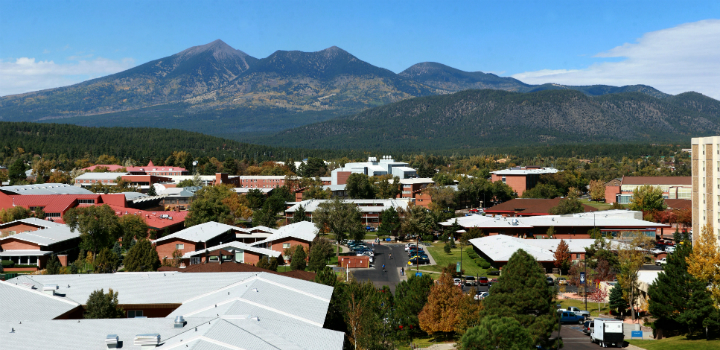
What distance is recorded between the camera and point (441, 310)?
37.2 metres

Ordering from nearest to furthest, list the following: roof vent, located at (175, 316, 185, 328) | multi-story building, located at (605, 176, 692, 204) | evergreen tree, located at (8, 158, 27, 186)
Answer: roof vent, located at (175, 316, 185, 328), multi-story building, located at (605, 176, 692, 204), evergreen tree, located at (8, 158, 27, 186)

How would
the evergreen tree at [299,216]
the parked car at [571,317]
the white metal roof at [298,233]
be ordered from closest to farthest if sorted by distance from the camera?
the parked car at [571,317]
the white metal roof at [298,233]
the evergreen tree at [299,216]

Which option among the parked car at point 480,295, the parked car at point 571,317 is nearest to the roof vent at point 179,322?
the parked car at point 480,295

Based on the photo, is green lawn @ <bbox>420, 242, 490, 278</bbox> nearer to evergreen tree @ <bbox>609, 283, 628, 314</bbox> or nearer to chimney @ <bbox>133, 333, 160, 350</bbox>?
evergreen tree @ <bbox>609, 283, 628, 314</bbox>

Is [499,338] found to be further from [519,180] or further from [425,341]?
[519,180]

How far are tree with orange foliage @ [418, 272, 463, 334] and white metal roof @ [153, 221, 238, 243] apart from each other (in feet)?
123

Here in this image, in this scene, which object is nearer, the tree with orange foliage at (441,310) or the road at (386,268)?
the tree with orange foliage at (441,310)

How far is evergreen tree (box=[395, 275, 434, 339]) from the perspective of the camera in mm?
38406

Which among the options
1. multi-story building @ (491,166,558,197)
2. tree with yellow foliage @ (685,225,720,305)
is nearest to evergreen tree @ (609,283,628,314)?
tree with yellow foliage @ (685,225,720,305)

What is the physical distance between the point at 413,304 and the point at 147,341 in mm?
18812

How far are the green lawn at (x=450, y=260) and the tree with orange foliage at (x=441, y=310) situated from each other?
2401 centimetres

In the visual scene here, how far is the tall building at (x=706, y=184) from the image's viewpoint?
155 feet

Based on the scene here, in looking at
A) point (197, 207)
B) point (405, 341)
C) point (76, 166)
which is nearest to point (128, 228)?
point (197, 207)

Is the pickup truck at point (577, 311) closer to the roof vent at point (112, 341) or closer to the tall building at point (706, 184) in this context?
the tall building at point (706, 184)
